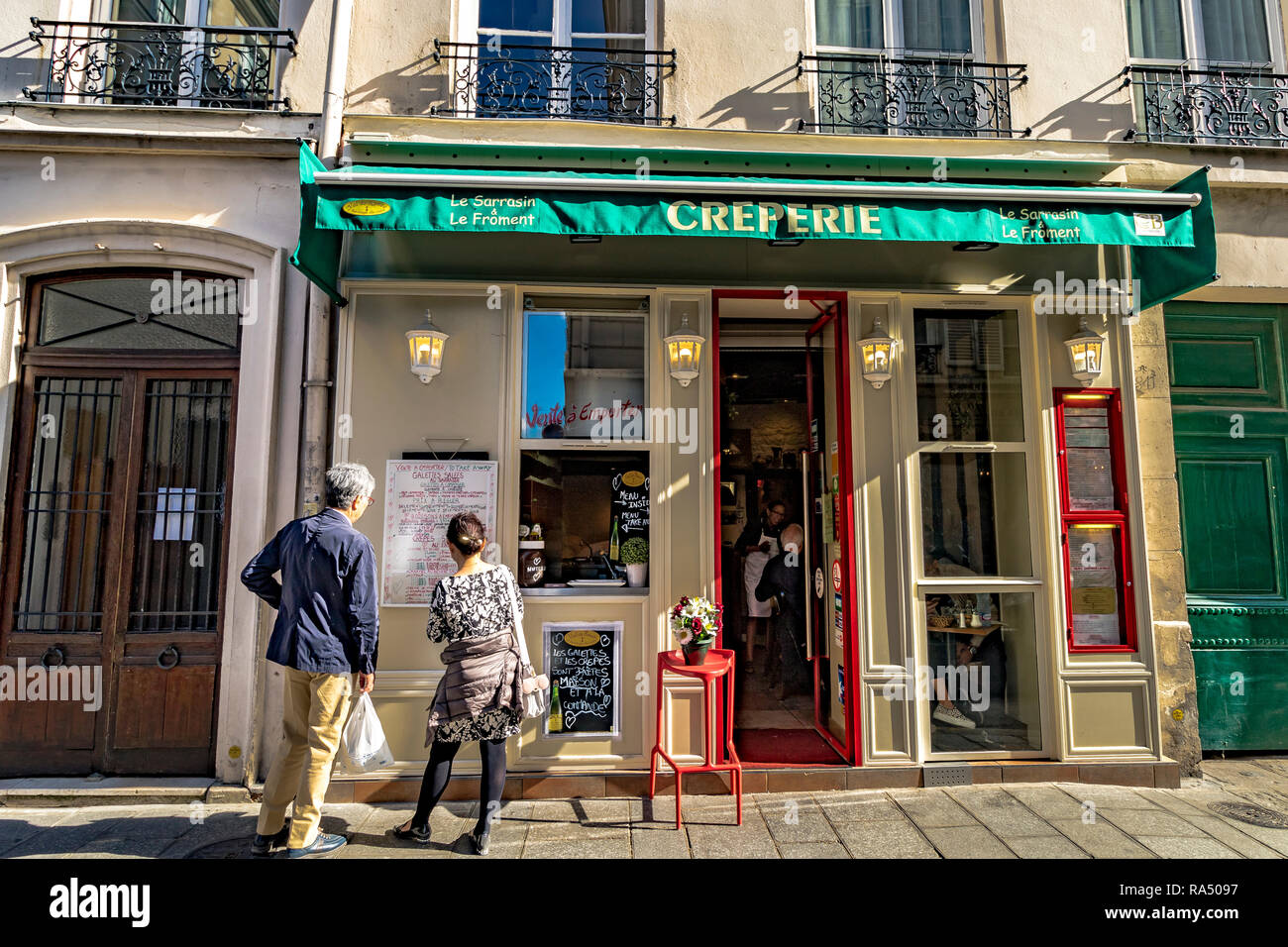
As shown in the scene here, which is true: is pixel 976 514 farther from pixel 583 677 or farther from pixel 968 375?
pixel 583 677

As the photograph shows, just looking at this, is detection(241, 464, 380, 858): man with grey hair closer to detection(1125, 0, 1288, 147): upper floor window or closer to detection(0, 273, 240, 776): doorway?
detection(0, 273, 240, 776): doorway

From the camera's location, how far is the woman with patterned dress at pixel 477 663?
3.67 metres

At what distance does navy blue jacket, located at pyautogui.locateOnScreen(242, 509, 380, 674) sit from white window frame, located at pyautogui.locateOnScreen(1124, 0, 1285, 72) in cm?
725

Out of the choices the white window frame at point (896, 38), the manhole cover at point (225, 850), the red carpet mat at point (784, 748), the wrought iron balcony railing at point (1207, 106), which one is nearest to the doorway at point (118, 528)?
the manhole cover at point (225, 850)

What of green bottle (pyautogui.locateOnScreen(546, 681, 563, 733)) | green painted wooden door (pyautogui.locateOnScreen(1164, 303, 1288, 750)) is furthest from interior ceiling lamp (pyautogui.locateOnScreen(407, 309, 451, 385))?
green painted wooden door (pyautogui.locateOnScreen(1164, 303, 1288, 750))

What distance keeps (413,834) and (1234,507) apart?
6.68 meters

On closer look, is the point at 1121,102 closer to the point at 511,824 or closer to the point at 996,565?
→ the point at 996,565

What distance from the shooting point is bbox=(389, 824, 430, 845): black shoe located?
388 centimetres

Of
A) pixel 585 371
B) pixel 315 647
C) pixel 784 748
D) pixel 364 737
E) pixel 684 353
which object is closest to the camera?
pixel 315 647

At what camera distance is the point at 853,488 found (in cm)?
496

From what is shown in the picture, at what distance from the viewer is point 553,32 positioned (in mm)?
5496

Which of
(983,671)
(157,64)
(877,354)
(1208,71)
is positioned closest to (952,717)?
(983,671)

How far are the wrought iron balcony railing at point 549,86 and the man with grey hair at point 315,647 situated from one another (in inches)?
128

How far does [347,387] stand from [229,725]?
2.45 meters
